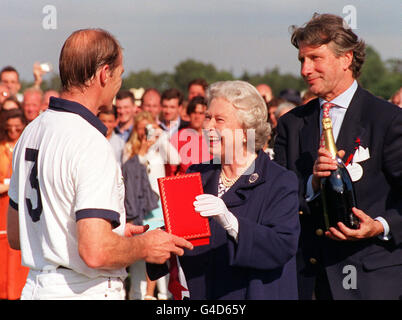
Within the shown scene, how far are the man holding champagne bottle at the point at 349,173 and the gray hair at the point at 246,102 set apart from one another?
42 cm

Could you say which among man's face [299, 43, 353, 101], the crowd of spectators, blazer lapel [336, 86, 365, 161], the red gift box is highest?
man's face [299, 43, 353, 101]

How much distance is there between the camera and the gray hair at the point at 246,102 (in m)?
4.05

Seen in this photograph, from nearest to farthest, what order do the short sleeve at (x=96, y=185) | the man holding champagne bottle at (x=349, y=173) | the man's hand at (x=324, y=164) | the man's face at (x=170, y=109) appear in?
1. the short sleeve at (x=96, y=185)
2. the man's hand at (x=324, y=164)
3. the man holding champagne bottle at (x=349, y=173)
4. the man's face at (x=170, y=109)

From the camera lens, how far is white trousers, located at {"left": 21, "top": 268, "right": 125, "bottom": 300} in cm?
318

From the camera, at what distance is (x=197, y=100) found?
941 centimetres

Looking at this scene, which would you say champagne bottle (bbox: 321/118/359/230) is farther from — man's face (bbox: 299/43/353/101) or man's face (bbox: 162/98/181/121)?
man's face (bbox: 162/98/181/121)

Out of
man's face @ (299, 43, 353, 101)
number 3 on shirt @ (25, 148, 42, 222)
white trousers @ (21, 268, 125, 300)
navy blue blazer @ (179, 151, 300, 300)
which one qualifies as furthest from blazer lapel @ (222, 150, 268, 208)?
number 3 on shirt @ (25, 148, 42, 222)

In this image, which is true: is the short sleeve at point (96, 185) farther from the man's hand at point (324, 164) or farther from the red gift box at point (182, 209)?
the man's hand at point (324, 164)

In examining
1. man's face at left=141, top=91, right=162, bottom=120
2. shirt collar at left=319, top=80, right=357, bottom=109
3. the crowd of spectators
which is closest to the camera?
shirt collar at left=319, top=80, right=357, bottom=109

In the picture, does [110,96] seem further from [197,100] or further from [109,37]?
[197,100]

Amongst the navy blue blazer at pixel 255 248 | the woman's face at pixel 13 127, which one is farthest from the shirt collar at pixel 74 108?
the woman's face at pixel 13 127

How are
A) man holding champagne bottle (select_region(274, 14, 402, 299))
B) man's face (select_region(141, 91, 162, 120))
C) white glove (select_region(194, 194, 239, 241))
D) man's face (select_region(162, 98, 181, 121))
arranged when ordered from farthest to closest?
man's face (select_region(141, 91, 162, 120)), man's face (select_region(162, 98, 181, 121)), man holding champagne bottle (select_region(274, 14, 402, 299)), white glove (select_region(194, 194, 239, 241))

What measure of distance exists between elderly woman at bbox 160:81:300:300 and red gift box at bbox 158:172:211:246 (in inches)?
3.3
